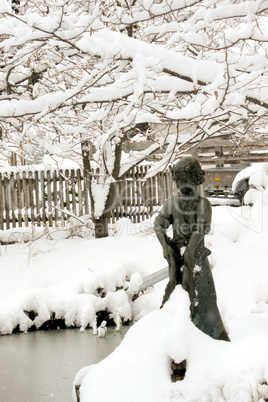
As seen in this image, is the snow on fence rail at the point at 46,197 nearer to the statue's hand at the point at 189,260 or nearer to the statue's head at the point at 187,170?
the statue's head at the point at 187,170

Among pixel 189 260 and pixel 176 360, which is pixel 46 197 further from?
pixel 176 360

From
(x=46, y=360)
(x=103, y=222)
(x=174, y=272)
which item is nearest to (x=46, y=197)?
(x=103, y=222)

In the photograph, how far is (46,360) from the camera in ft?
15.9

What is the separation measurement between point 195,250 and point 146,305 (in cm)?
306

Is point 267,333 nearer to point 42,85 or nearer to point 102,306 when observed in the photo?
point 102,306

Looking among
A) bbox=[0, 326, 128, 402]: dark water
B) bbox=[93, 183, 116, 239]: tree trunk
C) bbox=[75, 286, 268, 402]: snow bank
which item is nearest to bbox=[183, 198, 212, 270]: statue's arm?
bbox=[75, 286, 268, 402]: snow bank

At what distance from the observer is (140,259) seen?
279 inches

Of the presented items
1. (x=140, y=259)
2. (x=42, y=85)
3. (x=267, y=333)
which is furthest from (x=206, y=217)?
(x=42, y=85)

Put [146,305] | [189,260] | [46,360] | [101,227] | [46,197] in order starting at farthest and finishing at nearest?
[46,197] < [101,227] < [146,305] < [46,360] < [189,260]

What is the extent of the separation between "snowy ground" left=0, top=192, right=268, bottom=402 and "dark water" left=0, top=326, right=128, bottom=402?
0.29 meters

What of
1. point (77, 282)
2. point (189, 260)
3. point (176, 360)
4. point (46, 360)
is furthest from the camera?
point (77, 282)

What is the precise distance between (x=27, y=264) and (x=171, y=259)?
4733 millimetres

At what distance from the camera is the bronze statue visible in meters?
3.26

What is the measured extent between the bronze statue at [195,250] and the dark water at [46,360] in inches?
57.5
